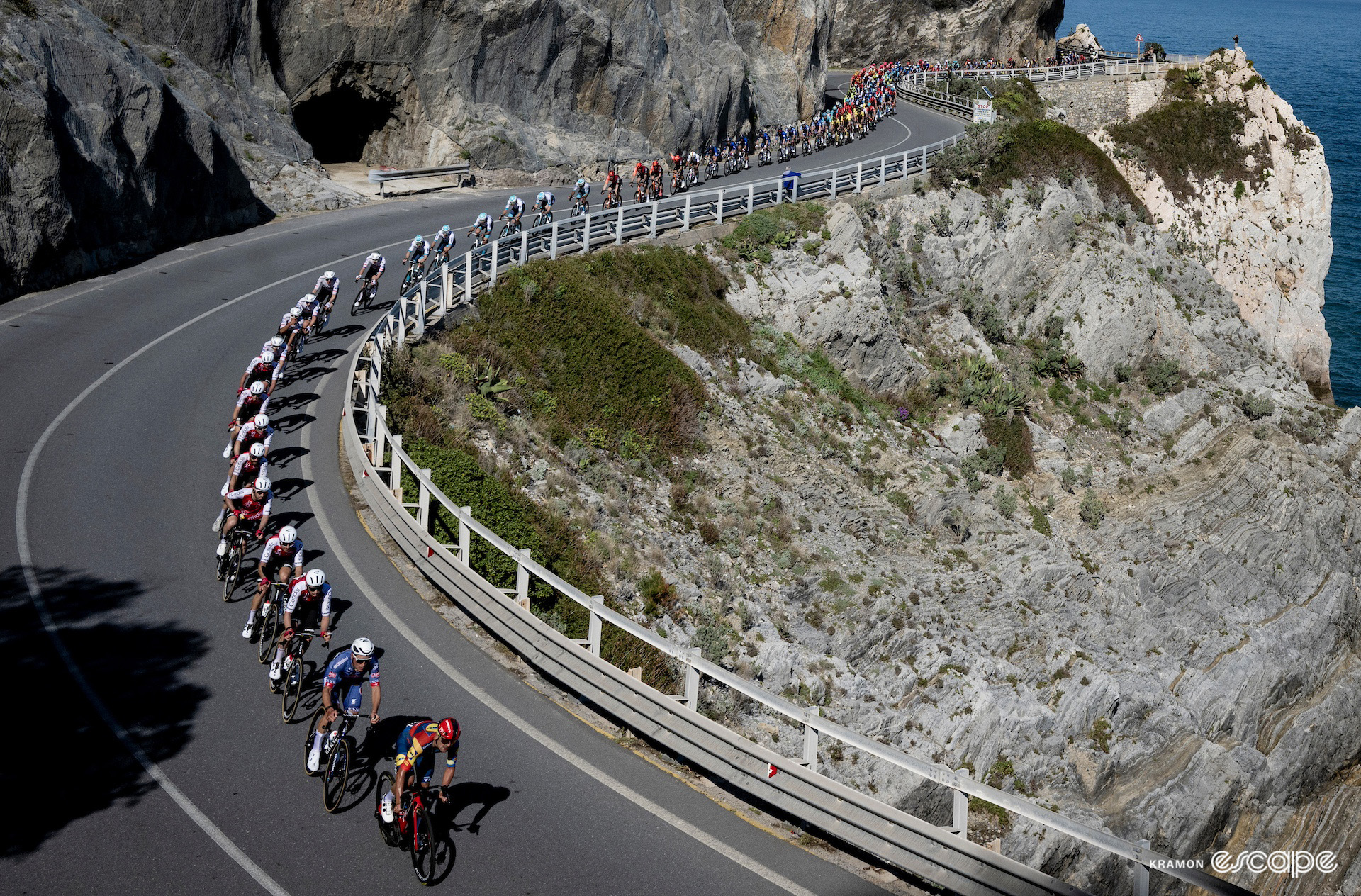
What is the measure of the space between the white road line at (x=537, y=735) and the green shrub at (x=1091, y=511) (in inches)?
792

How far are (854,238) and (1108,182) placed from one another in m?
14.9

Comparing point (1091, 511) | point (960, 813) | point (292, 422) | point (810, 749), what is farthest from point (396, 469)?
point (1091, 511)

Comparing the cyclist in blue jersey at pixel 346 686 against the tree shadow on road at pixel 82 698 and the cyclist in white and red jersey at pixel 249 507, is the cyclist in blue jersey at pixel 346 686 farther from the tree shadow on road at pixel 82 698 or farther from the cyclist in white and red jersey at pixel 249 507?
the cyclist in white and red jersey at pixel 249 507

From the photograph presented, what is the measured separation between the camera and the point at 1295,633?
25.5 meters

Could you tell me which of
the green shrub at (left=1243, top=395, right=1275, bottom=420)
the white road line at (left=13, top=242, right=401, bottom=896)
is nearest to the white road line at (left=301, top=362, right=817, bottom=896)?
the white road line at (left=13, top=242, right=401, bottom=896)

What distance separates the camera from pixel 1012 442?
2909 centimetres

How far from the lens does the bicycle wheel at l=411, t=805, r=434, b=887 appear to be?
806 cm

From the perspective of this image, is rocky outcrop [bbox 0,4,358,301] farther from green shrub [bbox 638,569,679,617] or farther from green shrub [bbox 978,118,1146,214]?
green shrub [bbox 978,118,1146,214]

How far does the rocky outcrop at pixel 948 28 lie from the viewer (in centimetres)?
6956

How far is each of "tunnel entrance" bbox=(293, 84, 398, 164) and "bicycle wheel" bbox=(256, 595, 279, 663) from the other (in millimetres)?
30819

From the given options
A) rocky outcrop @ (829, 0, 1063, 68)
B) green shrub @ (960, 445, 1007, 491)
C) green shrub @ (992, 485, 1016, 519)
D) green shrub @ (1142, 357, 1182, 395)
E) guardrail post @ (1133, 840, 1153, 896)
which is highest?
rocky outcrop @ (829, 0, 1063, 68)

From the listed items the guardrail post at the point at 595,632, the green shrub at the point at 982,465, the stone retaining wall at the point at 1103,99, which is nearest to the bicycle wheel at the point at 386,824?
the guardrail post at the point at 595,632

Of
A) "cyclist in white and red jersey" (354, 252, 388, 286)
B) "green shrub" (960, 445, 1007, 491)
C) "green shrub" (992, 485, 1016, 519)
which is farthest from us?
"green shrub" (960, 445, 1007, 491)

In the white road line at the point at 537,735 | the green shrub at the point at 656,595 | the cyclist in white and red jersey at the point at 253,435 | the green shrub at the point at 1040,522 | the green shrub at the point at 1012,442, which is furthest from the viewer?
the green shrub at the point at 1012,442
